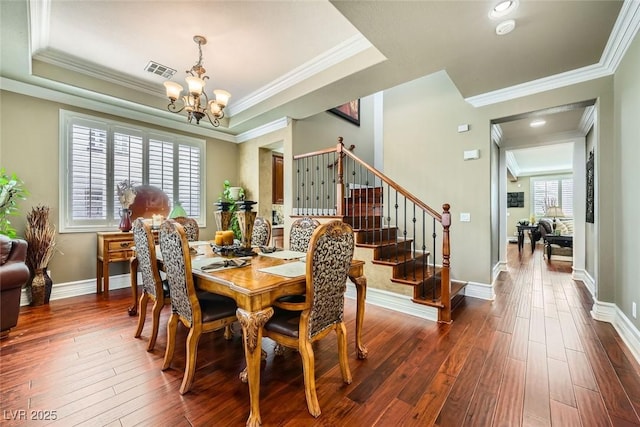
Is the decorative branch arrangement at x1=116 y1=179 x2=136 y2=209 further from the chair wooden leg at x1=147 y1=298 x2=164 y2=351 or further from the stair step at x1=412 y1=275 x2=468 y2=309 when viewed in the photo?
the stair step at x1=412 y1=275 x2=468 y2=309

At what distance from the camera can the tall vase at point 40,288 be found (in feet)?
10.6

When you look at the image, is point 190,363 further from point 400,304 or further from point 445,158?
point 445,158

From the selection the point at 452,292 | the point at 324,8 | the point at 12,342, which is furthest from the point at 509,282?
the point at 12,342

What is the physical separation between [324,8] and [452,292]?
3.41 m

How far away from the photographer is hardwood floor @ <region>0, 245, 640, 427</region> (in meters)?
1.52

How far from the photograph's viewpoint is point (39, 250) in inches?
127

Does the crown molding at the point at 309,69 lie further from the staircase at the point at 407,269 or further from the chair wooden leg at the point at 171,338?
the chair wooden leg at the point at 171,338

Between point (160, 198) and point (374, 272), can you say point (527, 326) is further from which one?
point (160, 198)

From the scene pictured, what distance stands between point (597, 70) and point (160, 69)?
202 inches

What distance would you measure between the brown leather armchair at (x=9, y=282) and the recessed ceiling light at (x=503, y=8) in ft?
15.3

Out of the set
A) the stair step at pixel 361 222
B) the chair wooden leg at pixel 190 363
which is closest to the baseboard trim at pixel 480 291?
the stair step at pixel 361 222

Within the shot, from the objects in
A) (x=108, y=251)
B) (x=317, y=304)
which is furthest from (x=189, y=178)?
(x=317, y=304)

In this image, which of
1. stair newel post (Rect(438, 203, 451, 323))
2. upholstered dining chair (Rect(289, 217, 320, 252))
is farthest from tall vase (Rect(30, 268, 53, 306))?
stair newel post (Rect(438, 203, 451, 323))

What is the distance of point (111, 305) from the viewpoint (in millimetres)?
3320
